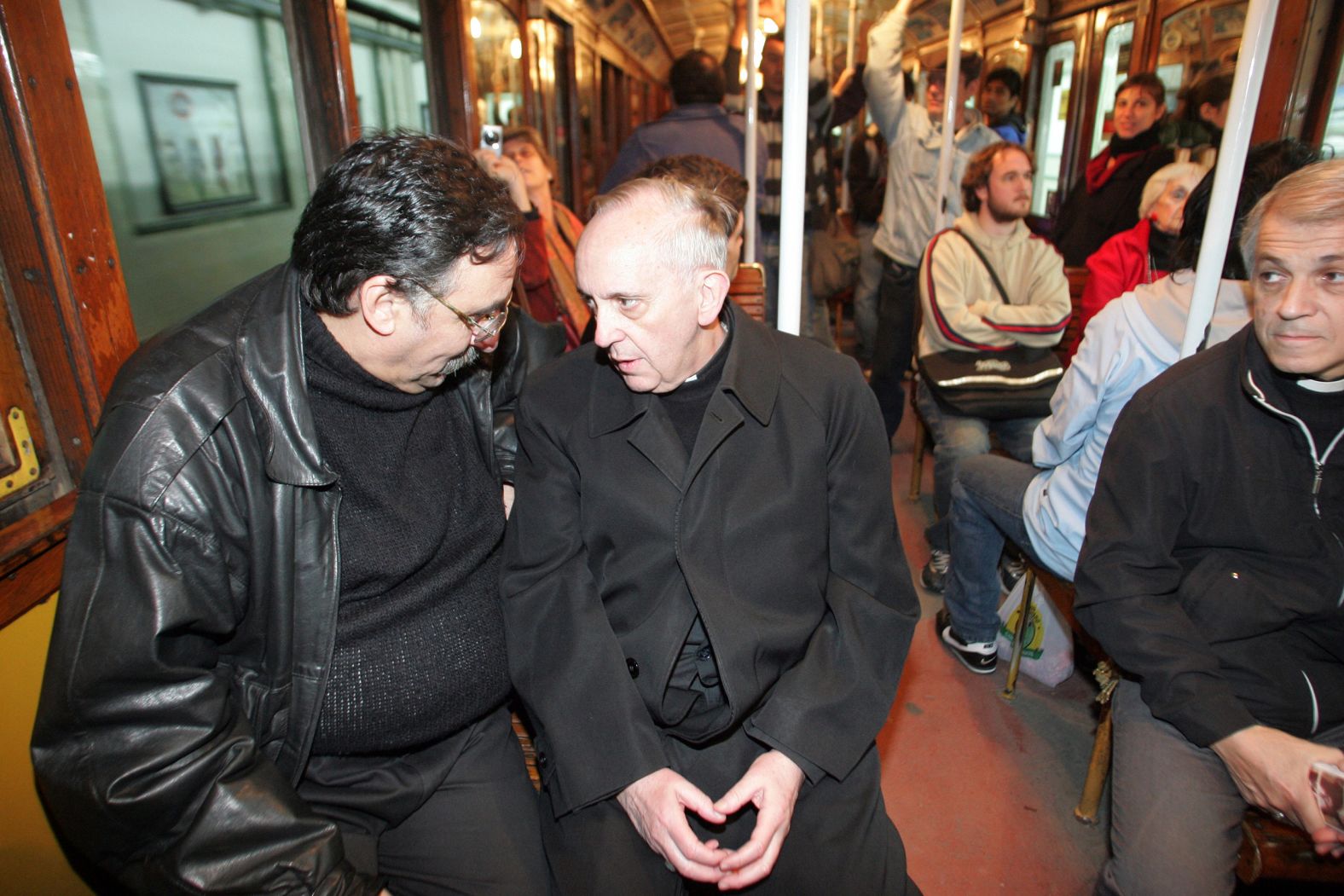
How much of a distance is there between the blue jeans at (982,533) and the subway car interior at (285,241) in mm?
115

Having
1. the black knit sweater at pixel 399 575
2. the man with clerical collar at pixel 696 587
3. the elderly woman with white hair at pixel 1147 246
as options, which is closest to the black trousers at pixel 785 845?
the man with clerical collar at pixel 696 587

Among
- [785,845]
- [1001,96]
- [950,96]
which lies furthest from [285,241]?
[1001,96]

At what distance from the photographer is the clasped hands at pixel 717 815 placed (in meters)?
1.31

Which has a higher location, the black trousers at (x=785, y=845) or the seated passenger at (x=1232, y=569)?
the seated passenger at (x=1232, y=569)

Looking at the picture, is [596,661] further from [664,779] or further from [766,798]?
[766,798]

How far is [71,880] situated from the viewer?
60.1 inches

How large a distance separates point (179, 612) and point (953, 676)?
2352mm

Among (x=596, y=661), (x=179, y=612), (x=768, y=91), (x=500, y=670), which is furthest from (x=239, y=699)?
(x=768, y=91)

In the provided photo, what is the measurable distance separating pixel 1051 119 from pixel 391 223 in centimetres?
726

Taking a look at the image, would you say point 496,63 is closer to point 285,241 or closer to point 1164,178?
point 285,241

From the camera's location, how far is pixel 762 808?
1.36m

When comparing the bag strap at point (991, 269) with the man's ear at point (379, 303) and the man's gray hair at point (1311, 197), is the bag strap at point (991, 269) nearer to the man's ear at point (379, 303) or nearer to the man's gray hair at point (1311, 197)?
the man's gray hair at point (1311, 197)

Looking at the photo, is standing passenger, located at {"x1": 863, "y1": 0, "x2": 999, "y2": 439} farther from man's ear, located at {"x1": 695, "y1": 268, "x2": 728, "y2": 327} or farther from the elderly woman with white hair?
man's ear, located at {"x1": 695, "y1": 268, "x2": 728, "y2": 327}

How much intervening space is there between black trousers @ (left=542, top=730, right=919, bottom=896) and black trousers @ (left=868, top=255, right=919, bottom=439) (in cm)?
285
